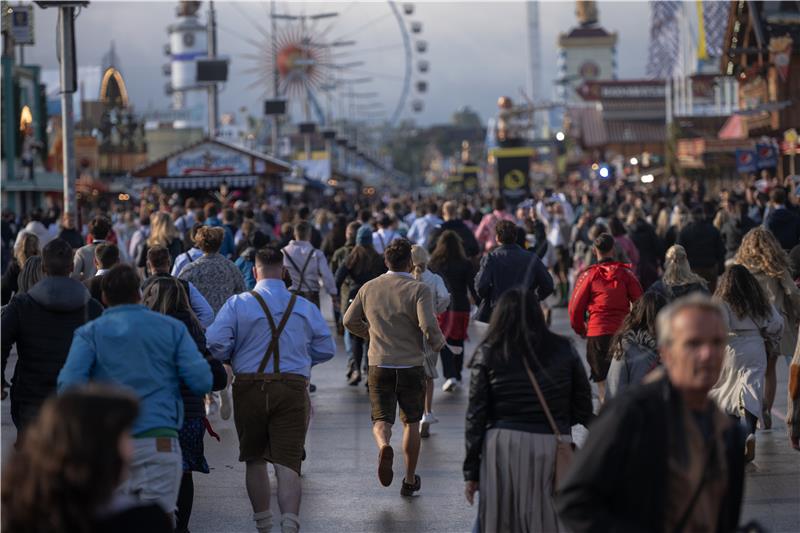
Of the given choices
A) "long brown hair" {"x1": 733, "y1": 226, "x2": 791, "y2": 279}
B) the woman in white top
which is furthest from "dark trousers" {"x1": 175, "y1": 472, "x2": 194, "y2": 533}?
"long brown hair" {"x1": 733, "y1": 226, "x2": 791, "y2": 279}

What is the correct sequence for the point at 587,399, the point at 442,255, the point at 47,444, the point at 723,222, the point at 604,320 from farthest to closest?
the point at 723,222
the point at 442,255
the point at 604,320
the point at 587,399
the point at 47,444

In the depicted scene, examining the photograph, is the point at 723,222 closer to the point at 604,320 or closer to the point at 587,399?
the point at 604,320

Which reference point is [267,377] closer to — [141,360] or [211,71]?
[141,360]

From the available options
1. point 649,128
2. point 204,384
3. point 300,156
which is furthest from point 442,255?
point 649,128

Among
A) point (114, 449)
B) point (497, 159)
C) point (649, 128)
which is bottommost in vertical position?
point (114, 449)

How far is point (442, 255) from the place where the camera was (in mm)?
13047

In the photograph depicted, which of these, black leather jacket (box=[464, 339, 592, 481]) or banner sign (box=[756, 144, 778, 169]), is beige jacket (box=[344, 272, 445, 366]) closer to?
black leather jacket (box=[464, 339, 592, 481])

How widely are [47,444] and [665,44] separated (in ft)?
274

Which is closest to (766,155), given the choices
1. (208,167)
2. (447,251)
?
(208,167)

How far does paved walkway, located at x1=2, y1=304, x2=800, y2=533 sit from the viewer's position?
26.4 ft

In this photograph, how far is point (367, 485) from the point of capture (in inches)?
360

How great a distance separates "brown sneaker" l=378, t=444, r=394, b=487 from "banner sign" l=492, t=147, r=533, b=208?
91.2 feet

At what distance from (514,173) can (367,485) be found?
2783 cm

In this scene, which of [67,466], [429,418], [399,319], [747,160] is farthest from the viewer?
[747,160]
